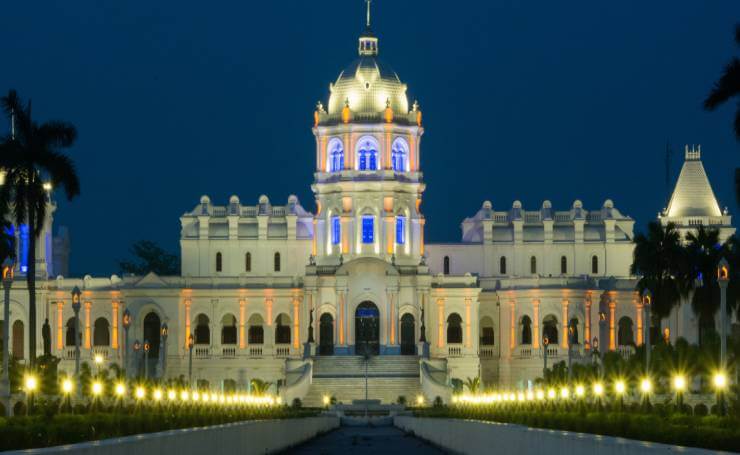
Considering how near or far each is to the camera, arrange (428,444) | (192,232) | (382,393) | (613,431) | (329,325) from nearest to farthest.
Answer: (613,431) → (428,444) → (382,393) → (329,325) → (192,232)

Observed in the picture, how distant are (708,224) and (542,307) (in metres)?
14.6

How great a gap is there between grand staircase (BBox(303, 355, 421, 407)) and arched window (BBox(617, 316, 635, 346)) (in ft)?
65.8

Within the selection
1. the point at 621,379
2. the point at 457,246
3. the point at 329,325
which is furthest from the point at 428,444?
the point at 457,246

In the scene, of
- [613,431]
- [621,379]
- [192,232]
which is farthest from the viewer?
[192,232]

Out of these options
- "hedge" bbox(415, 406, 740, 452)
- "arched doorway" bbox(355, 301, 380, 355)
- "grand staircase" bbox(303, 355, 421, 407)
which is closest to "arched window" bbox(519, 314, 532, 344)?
"arched doorway" bbox(355, 301, 380, 355)

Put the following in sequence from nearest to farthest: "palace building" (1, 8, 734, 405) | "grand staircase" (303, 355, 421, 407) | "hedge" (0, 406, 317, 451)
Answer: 1. "hedge" (0, 406, 317, 451)
2. "grand staircase" (303, 355, 421, 407)
3. "palace building" (1, 8, 734, 405)

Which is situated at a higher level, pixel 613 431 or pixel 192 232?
pixel 192 232

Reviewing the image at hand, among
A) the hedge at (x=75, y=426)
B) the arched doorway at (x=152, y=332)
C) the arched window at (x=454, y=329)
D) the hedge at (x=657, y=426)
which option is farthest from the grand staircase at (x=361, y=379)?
the hedge at (x=75, y=426)

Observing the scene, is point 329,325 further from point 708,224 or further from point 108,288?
point 708,224

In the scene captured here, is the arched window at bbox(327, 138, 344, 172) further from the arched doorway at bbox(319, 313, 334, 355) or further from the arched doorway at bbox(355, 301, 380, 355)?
the arched doorway at bbox(319, 313, 334, 355)

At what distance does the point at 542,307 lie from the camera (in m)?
138

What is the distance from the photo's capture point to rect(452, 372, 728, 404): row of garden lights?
179 ft

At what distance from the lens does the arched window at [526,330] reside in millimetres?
140125

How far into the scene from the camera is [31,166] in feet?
263
